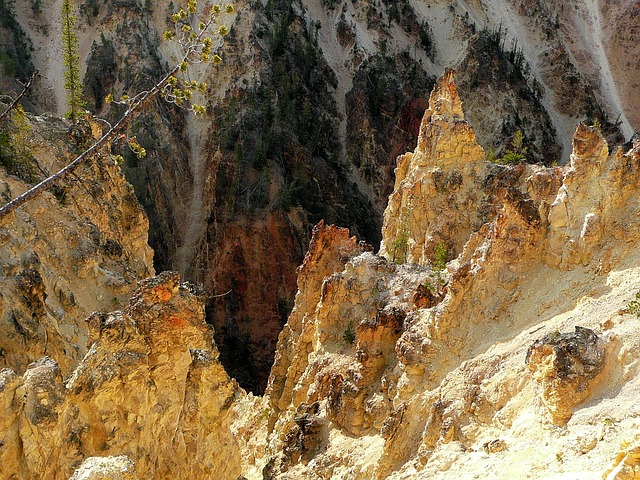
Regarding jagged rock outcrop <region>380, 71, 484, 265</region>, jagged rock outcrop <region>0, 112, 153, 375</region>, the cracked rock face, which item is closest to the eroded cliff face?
the cracked rock face

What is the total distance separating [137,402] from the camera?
33.8 feet

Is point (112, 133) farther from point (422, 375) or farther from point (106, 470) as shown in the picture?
point (422, 375)

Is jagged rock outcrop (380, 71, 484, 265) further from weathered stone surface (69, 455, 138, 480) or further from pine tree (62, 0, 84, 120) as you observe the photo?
pine tree (62, 0, 84, 120)

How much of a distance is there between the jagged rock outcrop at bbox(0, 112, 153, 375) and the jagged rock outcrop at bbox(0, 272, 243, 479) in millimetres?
3144

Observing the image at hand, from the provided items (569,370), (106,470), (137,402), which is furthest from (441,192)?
(106,470)

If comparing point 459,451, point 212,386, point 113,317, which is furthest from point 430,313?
point 113,317

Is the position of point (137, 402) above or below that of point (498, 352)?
above

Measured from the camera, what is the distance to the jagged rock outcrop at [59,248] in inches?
539

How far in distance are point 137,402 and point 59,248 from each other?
9.20 metres

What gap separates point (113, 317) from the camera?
1077 cm

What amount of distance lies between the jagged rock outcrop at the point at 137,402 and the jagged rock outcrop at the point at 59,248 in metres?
3.14

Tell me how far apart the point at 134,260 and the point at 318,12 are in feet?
148

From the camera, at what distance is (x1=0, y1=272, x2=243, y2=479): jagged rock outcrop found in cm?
878

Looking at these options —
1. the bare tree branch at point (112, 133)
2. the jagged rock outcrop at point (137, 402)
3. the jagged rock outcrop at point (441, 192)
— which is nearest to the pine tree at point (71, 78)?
the jagged rock outcrop at point (441, 192)
